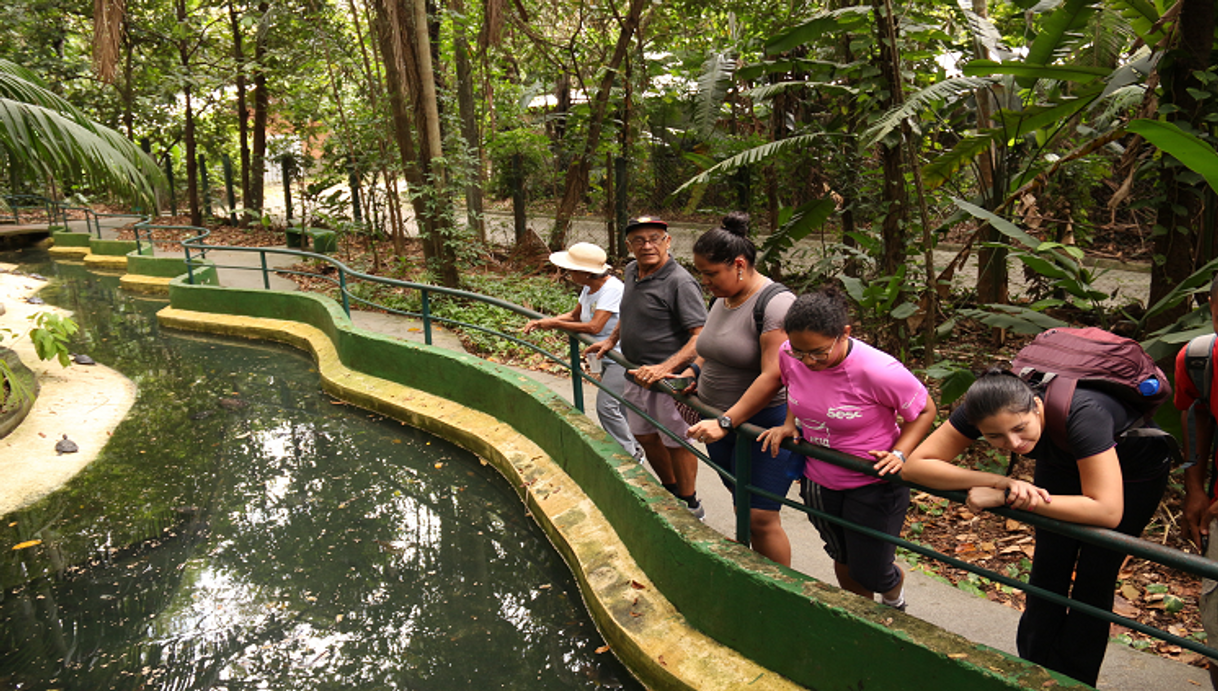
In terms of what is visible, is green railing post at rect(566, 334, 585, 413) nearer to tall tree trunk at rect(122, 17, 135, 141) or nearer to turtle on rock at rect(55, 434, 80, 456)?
turtle on rock at rect(55, 434, 80, 456)

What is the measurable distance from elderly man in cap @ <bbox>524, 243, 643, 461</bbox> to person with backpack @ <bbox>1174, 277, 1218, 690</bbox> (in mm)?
2619

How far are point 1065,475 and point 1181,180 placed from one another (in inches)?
110

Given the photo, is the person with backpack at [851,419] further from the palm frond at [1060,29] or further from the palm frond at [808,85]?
the palm frond at [808,85]

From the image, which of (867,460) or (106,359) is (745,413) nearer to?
(867,460)

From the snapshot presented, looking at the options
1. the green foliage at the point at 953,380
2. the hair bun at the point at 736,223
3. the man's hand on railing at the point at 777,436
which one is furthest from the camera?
the green foliage at the point at 953,380

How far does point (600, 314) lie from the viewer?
4.53 m

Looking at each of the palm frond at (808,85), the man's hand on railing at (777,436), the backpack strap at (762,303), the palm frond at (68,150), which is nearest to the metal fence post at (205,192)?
the palm frond at (68,150)

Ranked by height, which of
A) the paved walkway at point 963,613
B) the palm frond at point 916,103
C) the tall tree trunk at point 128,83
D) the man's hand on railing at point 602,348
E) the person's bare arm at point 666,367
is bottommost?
the paved walkway at point 963,613

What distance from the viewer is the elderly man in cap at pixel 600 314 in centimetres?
439

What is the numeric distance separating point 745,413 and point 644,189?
813 cm

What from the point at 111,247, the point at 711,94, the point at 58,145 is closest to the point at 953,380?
the point at 711,94

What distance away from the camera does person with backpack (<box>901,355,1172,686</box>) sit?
81.4 inches

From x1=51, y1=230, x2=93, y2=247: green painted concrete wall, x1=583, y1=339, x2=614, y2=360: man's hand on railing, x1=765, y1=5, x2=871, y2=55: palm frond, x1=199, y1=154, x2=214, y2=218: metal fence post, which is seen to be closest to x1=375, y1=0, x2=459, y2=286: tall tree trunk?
x1=765, y1=5, x2=871, y2=55: palm frond

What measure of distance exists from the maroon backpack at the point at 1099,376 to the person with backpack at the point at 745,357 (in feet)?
3.29
